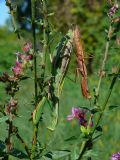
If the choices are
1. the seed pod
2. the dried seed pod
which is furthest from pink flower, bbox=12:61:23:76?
the dried seed pod

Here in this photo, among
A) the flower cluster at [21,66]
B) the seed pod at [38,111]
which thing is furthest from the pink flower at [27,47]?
the seed pod at [38,111]

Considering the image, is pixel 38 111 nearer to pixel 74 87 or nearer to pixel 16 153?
pixel 16 153

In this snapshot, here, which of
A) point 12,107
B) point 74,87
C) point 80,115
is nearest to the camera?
point 12,107

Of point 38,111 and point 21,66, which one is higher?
point 21,66

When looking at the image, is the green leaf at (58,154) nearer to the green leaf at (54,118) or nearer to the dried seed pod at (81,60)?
the green leaf at (54,118)

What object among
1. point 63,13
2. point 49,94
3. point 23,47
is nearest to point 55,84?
point 49,94

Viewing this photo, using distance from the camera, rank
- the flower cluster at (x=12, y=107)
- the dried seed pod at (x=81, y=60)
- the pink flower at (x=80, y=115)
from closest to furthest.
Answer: the flower cluster at (x=12, y=107) < the dried seed pod at (x=81, y=60) < the pink flower at (x=80, y=115)

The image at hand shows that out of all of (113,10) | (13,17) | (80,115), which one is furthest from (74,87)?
(13,17)

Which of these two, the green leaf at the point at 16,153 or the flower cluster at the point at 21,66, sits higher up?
the flower cluster at the point at 21,66

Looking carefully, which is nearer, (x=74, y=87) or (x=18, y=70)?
(x=18, y=70)

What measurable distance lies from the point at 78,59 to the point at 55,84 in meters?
0.13

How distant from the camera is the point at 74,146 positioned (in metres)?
1.60

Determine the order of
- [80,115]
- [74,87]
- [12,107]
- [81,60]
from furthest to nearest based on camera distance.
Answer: [74,87], [80,115], [81,60], [12,107]

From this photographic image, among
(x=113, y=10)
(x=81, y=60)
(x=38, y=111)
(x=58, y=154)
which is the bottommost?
(x=58, y=154)
